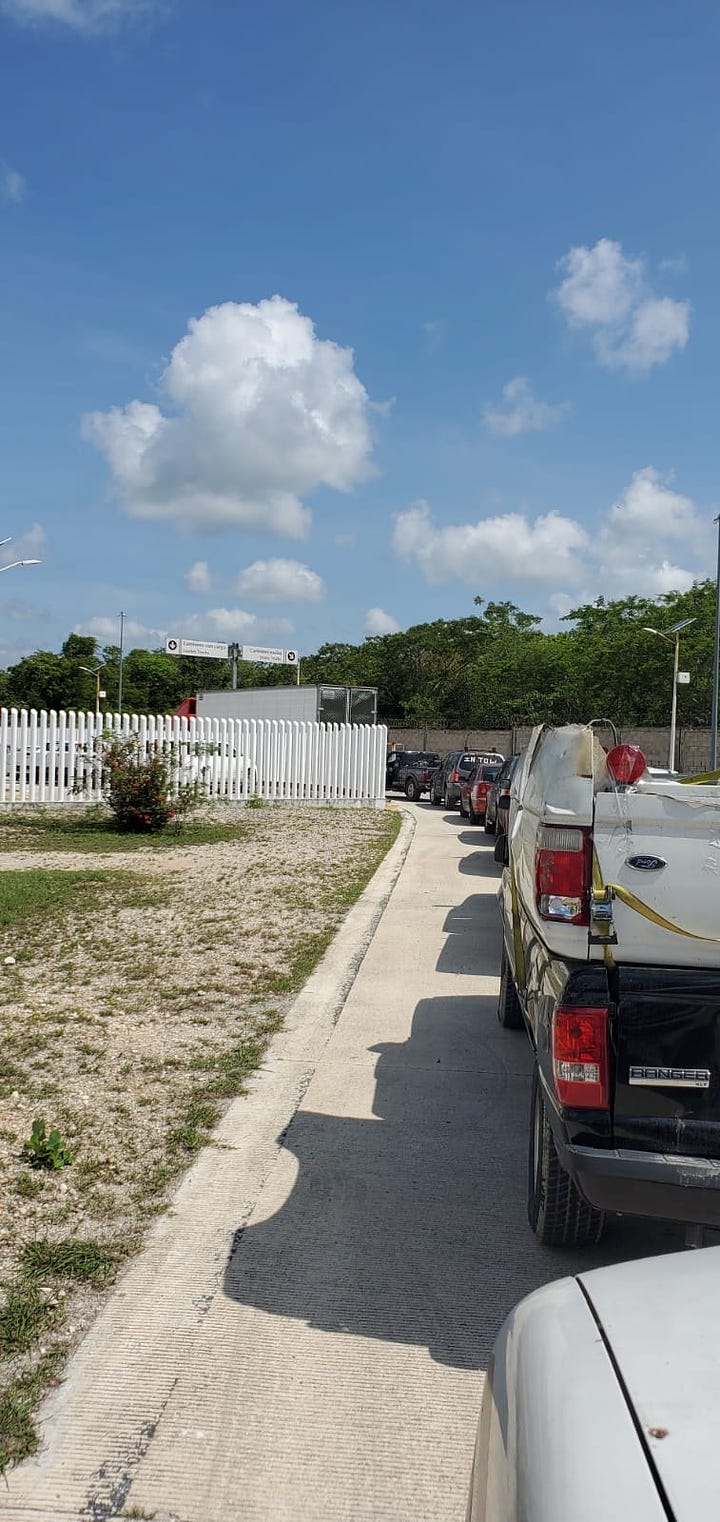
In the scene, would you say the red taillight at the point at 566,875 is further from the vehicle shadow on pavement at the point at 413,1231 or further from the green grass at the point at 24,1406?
the green grass at the point at 24,1406

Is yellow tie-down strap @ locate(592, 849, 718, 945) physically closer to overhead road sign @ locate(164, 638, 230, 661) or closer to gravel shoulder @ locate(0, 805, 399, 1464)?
gravel shoulder @ locate(0, 805, 399, 1464)

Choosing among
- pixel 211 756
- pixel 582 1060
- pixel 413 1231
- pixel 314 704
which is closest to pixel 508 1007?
pixel 413 1231

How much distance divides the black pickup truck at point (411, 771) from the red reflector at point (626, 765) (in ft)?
85.1

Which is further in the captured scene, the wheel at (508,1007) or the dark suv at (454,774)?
the dark suv at (454,774)

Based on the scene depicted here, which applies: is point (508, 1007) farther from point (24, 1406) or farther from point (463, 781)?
point (463, 781)

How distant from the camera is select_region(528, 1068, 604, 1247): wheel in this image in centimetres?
372

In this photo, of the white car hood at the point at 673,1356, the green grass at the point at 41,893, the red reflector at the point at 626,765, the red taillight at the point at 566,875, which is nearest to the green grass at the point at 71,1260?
the red taillight at the point at 566,875

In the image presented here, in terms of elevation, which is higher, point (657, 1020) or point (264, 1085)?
point (657, 1020)

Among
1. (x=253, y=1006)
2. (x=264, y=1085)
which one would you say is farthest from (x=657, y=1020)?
(x=253, y=1006)

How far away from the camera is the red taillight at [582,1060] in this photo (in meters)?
3.16

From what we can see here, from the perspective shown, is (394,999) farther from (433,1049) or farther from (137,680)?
(137,680)

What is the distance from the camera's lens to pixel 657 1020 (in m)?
3.17

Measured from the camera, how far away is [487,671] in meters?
64.2

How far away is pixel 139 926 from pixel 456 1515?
716 centimetres
